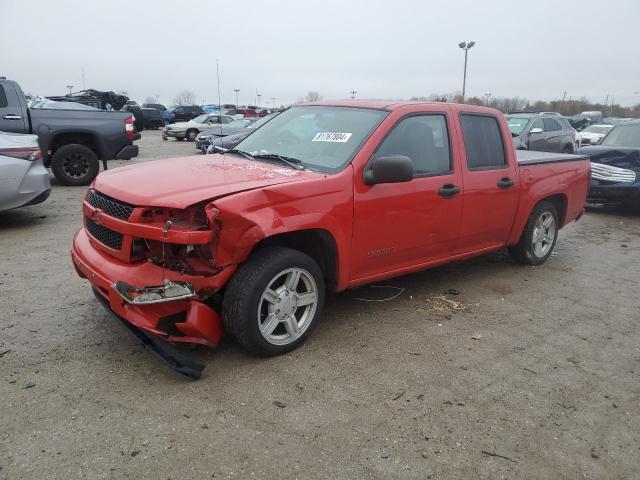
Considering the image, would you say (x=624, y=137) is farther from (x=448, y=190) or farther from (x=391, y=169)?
(x=391, y=169)

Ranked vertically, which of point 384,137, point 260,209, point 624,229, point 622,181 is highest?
point 384,137

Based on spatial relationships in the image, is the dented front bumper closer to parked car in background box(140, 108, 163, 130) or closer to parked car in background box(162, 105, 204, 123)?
parked car in background box(140, 108, 163, 130)

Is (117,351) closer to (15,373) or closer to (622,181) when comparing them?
(15,373)

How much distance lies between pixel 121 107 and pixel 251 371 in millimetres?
23646

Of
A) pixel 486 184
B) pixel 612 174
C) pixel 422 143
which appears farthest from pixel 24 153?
pixel 612 174

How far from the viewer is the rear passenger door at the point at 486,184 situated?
4.57 meters

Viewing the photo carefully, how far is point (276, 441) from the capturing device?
104 inches

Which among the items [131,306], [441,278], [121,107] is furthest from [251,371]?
[121,107]

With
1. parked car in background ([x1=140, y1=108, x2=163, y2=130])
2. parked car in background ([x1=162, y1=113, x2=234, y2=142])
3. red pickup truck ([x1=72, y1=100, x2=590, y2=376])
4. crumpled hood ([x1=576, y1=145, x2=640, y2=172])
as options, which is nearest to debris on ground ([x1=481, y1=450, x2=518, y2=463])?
red pickup truck ([x1=72, y1=100, x2=590, y2=376])

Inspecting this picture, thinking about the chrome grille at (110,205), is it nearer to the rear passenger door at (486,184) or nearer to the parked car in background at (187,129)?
the rear passenger door at (486,184)

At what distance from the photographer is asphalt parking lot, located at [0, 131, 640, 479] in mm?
2510

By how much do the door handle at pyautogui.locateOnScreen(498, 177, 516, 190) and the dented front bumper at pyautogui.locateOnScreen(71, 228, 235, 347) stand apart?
291cm

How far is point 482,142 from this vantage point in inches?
188

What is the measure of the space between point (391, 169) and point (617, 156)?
286 inches
